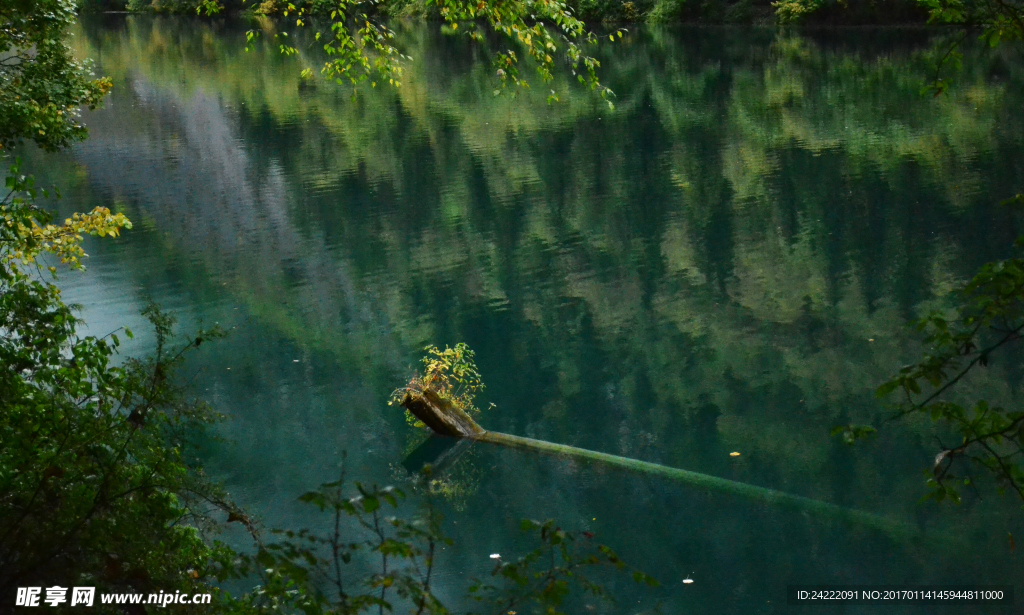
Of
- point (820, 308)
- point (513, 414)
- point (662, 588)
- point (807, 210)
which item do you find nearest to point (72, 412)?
point (662, 588)

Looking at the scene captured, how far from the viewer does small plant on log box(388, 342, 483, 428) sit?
9.92 meters

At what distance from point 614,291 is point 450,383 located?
13.9 ft

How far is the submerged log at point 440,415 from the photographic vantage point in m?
9.75

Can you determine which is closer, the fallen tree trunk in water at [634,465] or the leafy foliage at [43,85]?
the fallen tree trunk in water at [634,465]

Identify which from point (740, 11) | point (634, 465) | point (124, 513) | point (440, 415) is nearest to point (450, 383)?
point (440, 415)

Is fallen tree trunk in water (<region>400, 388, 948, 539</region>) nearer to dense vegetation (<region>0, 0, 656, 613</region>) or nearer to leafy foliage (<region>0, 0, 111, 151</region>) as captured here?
dense vegetation (<region>0, 0, 656, 613</region>)

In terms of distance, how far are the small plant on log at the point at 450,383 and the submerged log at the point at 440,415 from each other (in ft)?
0.18

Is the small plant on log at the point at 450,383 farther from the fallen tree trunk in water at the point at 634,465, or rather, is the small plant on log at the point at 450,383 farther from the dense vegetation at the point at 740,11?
the dense vegetation at the point at 740,11

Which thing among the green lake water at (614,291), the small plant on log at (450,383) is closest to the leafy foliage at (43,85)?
the green lake water at (614,291)

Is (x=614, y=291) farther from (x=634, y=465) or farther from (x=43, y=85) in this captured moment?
(x=43, y=85)

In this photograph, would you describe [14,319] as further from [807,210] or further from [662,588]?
[807,210]

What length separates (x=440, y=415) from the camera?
32.5 feet

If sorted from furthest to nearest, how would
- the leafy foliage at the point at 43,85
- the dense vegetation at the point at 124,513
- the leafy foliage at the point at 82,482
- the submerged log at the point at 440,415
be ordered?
the submerged log at the point at 440,415 < the leafy foliage at the point at 43,85 < the leafy foliage at the point at 82,482 < the dense vegetation at the point at 124,513

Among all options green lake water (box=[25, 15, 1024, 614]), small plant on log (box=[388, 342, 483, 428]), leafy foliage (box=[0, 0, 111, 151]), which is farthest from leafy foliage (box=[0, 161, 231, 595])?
small plant on log (box=[388, 342, 483, 428])
